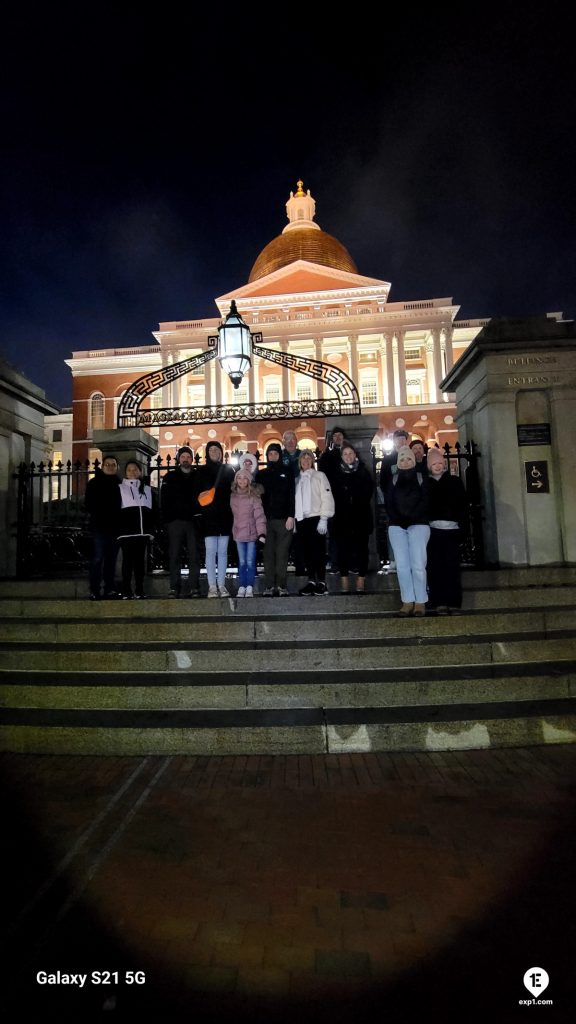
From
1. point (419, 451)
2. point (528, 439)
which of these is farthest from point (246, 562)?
point (528, 439)

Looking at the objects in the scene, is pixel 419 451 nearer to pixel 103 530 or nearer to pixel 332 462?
pixel 332 462

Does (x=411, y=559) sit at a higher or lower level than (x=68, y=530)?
lower

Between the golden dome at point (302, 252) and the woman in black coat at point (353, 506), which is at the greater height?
the golden dome at point (302, 252)

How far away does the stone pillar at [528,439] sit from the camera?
7242 millimetres

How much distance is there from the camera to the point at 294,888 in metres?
2.54

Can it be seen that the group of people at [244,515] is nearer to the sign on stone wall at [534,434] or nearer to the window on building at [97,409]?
the sign on stone wall at [534,434]

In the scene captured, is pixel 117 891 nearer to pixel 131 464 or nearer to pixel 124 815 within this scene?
pixel 124 815

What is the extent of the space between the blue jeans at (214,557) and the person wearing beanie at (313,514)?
37.6 inches

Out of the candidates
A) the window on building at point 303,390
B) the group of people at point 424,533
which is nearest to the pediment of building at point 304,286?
the window on building at point 303,390

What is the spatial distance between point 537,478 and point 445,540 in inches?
88.9

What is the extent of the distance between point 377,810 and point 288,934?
111 centimetres

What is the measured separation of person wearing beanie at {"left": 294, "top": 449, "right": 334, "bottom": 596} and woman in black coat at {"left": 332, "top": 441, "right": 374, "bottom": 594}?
29 centimetres

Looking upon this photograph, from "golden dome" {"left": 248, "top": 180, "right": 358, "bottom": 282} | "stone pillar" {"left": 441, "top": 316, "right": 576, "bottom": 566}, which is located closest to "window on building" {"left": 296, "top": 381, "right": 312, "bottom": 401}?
"golden dome" {"left": 248, "top": 180, "right": 358, "bottom": 282}

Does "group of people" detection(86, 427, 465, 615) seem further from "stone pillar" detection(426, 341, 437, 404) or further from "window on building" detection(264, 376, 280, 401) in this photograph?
"window on building" detection(264, 376, 280, 401)
